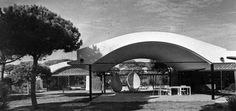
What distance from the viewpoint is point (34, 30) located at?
13477 millimetres

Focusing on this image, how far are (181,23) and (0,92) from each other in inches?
625

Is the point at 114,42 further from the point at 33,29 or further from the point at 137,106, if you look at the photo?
the point at 33,29

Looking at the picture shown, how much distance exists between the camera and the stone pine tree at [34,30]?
42.7 feet

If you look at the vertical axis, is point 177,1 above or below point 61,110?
above

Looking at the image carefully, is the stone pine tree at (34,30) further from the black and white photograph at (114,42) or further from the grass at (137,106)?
the grass at (137,106)

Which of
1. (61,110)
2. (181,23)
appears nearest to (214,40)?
(181,23)

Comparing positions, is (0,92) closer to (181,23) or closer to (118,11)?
(118,11)

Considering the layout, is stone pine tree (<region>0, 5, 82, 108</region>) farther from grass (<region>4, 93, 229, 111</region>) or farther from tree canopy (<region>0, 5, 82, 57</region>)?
grass (<region>4, 93, 229, 111</region>)

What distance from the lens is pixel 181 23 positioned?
2286 centimetres

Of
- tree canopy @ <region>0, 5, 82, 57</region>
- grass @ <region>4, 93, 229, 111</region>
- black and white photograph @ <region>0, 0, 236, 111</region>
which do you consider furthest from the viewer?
black and white photograph @ <region>0, 0, 236, 111</region>

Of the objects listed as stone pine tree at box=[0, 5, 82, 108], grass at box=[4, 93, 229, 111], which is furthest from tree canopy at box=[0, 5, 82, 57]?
grass at box=[4, 93, 229, 111]

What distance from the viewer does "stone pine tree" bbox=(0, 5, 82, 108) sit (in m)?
13.0

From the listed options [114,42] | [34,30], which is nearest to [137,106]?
[114,42]

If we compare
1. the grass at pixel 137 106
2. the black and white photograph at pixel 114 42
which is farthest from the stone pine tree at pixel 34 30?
the grass at pixel 137 106
